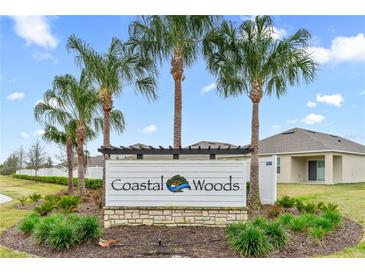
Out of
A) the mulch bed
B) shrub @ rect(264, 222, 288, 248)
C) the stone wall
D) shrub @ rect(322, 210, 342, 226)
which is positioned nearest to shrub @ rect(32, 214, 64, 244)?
the mulch bed

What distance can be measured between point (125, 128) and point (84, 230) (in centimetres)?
918

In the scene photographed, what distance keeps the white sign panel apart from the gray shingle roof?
1527 centimetres

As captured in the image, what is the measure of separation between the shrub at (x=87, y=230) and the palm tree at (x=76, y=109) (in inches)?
310

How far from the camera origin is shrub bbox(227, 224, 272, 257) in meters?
6.09

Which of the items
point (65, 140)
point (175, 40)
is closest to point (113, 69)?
point (175, 40)

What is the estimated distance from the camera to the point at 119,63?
465 inches

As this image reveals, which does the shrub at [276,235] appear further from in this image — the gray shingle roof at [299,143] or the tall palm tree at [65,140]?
the gray shingle roof at [299,143]

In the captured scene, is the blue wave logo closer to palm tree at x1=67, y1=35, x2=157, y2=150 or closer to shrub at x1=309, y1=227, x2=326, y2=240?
shrub at x1=309, y1=227, x2=326, y2=240

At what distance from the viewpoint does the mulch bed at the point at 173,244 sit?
6.29 metres

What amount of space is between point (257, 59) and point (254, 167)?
352cm

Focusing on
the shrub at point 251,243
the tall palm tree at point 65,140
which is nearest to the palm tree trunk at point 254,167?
the shrub at point 251,243
